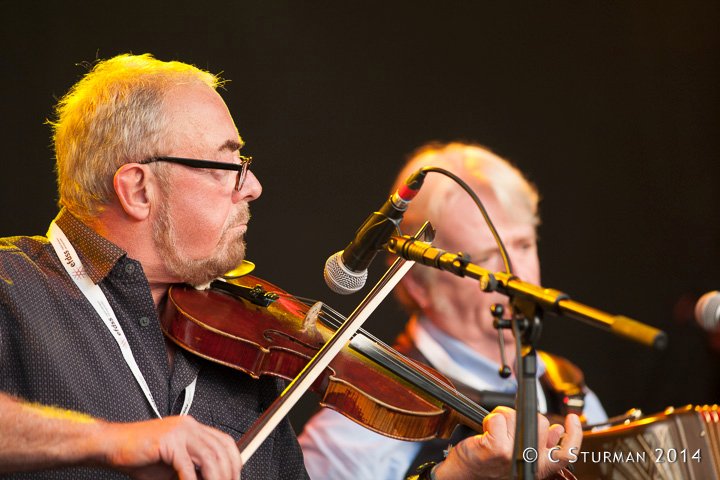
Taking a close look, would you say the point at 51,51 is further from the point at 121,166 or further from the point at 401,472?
the point at 401,472

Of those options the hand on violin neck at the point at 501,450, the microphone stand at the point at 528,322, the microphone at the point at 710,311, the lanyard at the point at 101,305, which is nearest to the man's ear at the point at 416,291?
the hand on violin neck at the point at 501,450

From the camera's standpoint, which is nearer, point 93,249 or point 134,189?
point 93,249

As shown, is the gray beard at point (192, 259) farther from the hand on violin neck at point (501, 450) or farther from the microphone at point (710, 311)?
the microphone at point (710, 311)

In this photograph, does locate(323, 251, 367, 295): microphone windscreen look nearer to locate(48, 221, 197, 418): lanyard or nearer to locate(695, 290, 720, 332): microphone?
locate(48, 221, 197, 418): lanyard

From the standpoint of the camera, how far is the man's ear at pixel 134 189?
2.03 m

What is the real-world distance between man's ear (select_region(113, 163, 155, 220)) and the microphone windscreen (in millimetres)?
615

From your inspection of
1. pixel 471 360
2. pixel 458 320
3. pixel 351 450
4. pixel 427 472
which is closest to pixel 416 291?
pixel 458 320

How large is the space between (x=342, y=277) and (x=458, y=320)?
1523 millimetres

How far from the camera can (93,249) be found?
1.88m

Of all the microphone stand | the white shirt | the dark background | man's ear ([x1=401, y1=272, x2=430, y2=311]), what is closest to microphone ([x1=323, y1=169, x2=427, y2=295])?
the microphone stand

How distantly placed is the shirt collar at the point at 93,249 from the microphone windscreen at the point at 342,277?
52 centimetres

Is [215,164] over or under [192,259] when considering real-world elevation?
over

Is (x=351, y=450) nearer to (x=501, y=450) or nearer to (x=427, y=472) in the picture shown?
(x=427, y=472)

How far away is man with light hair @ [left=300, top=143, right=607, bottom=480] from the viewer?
278 cm
